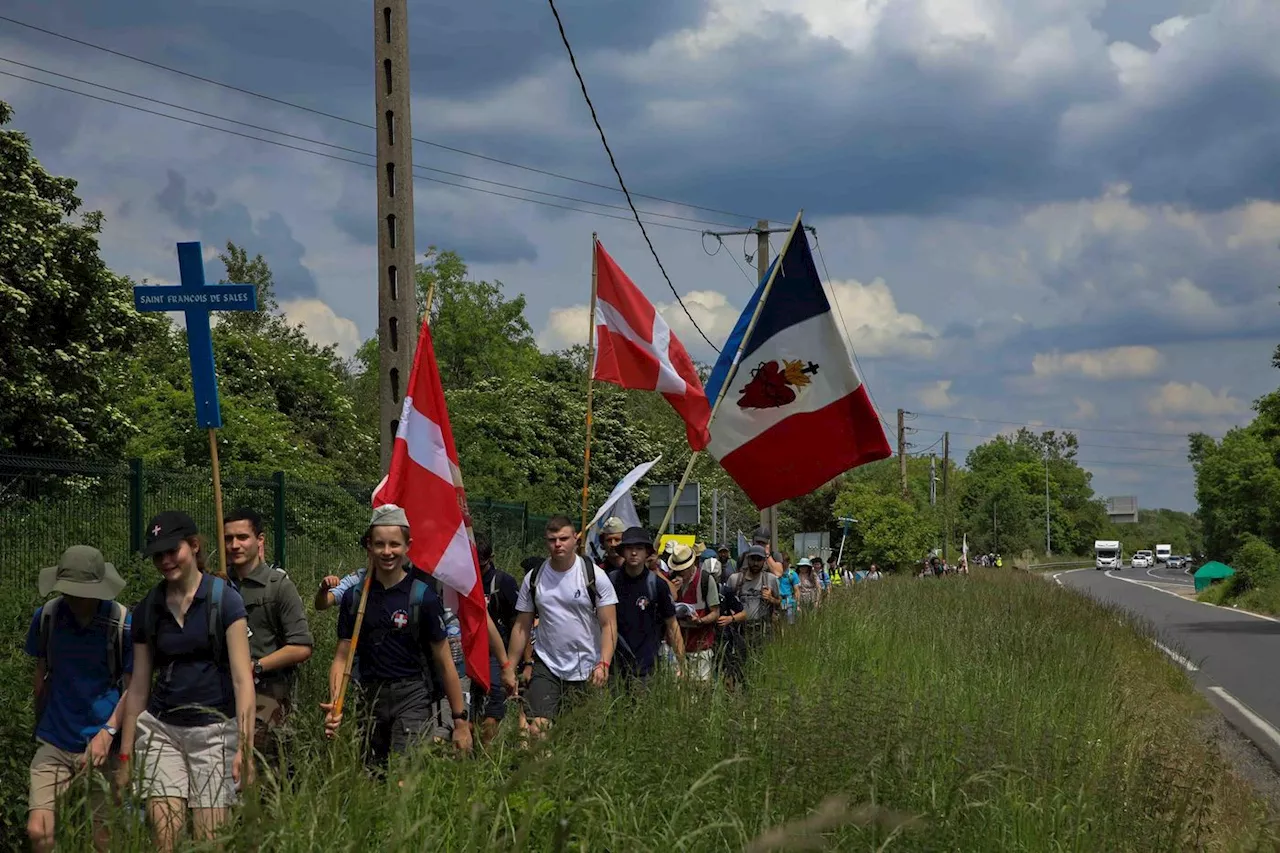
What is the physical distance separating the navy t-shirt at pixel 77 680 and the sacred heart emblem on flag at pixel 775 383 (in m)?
6.11

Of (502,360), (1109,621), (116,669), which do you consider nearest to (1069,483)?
(502,360)

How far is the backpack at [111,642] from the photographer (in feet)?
20.4

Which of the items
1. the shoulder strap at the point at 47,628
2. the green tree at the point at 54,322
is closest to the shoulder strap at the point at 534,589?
the shoulder strap at the point at 47,628

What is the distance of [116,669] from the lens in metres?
6.21

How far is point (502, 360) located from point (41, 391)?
150 feet

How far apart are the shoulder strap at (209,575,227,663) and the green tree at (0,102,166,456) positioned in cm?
1603

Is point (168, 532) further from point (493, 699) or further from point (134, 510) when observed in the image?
point (134, 510)

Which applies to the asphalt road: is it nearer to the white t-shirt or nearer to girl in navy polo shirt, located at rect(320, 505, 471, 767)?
the white t-shirt

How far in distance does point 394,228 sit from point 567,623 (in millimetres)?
3801

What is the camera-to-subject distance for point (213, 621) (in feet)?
19.1

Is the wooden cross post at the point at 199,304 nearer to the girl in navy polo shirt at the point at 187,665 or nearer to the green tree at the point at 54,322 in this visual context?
the girl in navy polo shirt at the point at 187,665

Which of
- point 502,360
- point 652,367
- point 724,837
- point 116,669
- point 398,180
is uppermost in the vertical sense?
point 502,360

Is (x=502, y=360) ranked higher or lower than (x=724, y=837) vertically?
higher

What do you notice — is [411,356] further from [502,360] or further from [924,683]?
[502,360]
